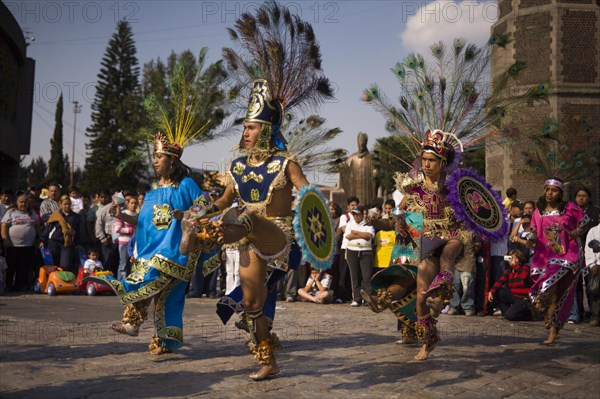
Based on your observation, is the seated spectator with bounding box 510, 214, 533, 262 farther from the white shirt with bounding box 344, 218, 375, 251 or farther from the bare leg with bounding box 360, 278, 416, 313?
the bare leg with bounding box 360, 278, 416, 313

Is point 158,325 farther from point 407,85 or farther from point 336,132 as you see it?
point 336,132

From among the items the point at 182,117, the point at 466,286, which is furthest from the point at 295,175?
the point at 466,286

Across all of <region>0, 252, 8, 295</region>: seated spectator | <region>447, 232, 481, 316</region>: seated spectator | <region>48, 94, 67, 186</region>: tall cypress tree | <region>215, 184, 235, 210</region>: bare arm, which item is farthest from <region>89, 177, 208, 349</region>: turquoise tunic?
<region>48, 94, 67, 186</region>: tall cypress tree

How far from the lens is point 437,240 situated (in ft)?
22.2

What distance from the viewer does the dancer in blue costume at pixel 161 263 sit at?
21.1 feet

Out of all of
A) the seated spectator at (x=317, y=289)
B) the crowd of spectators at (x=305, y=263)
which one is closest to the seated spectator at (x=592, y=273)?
the crowd of spectators at (x=305, y=263)

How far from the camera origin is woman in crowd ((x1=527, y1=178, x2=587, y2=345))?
317 inches

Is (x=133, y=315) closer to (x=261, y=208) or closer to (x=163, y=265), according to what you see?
(x=163, y=265)

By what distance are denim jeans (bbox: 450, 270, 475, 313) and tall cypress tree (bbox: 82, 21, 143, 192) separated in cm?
4096

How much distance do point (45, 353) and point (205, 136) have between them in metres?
3.07

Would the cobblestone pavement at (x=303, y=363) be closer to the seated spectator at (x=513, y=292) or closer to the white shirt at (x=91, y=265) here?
the seated spectator at (x=513, y=292)

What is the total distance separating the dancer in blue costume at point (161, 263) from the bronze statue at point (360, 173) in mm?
9595

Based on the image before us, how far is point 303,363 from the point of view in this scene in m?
6.31

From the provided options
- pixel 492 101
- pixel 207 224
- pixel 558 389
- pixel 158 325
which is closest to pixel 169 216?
pixel 158 325
